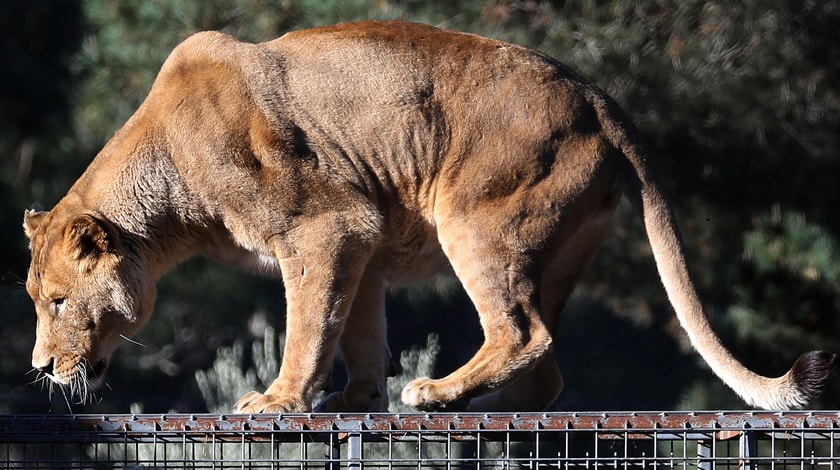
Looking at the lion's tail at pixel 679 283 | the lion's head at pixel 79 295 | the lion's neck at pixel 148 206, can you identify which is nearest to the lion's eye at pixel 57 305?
the lion's head at pixel 79 295

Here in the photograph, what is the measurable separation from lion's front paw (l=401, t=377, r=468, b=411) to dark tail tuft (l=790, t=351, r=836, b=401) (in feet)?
4.00

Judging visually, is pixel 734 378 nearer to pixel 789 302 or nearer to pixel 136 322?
pixel 136 322

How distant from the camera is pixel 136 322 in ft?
17.7

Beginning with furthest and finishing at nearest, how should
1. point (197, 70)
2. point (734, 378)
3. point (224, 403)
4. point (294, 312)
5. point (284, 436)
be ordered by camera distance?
point (224, 403)
point (197, 70)
point (294, 312)
point (734, 378)
point (284, 436)

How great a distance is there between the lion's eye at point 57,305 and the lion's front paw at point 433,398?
1.41m

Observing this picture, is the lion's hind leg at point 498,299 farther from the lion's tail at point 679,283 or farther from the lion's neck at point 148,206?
the lion's neck at point 148,206

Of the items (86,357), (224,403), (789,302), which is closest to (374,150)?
(86,357)

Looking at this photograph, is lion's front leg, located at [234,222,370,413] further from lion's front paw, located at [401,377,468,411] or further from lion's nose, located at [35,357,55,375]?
lion's nose, located at [35,357,55,375]

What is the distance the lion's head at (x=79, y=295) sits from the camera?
510 centimetres

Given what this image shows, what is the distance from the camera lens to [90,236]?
16.9ft

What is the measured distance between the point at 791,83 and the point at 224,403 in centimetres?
415

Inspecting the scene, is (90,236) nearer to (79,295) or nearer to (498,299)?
(79,295)

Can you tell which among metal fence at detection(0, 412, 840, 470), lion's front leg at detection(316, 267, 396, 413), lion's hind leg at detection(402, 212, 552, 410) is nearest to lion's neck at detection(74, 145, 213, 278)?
lion's front leg at detection(316, 267, 396, 413)

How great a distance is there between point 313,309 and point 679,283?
139cm
